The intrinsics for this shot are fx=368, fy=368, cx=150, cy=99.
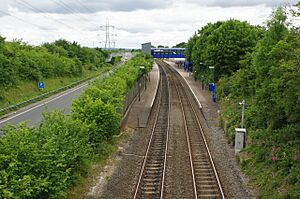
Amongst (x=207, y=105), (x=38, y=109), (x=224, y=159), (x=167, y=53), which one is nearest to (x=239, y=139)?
(x=224, y=159)

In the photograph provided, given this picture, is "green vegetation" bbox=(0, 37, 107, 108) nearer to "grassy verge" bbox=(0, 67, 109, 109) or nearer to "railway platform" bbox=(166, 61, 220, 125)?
"grassy verge" bbox=(0, 67, 109, 109)

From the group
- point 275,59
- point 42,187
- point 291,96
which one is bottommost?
point 42,187

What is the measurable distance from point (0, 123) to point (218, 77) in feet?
95.4

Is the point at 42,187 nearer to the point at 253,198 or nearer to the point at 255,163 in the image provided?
the point at 253,198

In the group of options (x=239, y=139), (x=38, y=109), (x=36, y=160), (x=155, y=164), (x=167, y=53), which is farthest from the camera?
(x=167, y=53)

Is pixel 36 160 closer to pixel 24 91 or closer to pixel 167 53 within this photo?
pixel 24 91

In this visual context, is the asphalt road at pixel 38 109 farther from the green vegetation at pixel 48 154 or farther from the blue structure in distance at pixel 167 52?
the blue structure in distance at pixel 167 52

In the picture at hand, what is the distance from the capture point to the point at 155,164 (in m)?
20.0

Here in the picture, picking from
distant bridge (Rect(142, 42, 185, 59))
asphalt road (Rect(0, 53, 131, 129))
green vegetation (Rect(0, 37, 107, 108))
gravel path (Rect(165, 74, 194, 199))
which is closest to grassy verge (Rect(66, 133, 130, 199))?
gravel path (Rect(165, 74, 194, 199))

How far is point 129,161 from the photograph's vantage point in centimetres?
2070

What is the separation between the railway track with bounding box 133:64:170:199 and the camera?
53.5 ft

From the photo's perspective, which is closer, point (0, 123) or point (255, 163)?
point (255, 163)

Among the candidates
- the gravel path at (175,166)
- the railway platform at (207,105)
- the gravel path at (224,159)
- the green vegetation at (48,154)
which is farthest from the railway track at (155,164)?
the railway platform at (207,105)

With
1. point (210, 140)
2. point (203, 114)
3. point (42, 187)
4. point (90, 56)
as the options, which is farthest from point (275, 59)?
point (90, 56)
